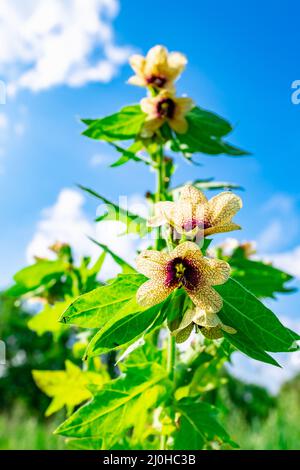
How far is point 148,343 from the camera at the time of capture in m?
1.16

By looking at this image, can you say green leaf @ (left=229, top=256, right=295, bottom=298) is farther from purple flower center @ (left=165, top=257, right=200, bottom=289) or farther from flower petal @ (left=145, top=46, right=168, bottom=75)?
purple flower center @ (left=165, top=257, right=200, bottom=289)

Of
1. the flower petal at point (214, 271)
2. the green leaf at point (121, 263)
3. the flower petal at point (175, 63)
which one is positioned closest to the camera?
the flower petal at point (214, 271)

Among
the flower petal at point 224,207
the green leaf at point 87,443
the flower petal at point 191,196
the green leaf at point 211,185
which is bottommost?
the green leaf at point 87,443

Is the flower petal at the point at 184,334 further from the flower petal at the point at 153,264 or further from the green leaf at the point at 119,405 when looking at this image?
the green leaf at the point at 119,405

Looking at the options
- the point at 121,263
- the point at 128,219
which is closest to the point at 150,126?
the point at 128,219

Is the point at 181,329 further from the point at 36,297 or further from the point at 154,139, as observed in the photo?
the point at 36,297

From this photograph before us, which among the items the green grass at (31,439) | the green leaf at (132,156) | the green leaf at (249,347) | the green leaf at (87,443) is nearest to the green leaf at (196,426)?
the green leaf at (87,443)

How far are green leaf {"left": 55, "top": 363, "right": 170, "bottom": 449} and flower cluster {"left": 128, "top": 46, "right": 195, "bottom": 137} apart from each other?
612 millimetres

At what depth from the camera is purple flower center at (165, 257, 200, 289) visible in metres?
0.73

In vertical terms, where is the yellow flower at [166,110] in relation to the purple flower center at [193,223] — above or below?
above

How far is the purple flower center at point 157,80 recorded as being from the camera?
1.36 m

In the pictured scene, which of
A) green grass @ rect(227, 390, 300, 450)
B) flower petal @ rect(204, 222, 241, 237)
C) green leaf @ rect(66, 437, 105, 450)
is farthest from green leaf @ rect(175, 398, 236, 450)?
green grass @ rect(227, 390, 300, 450)

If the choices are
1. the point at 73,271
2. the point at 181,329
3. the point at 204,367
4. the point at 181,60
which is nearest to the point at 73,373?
the point at 73,271

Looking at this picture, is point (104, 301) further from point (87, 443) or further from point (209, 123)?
point (209, 123)
